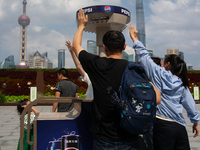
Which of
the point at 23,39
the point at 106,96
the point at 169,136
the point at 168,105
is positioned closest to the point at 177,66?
the point at 168,105

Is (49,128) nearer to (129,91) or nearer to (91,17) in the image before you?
(129,91)

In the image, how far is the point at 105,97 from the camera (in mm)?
1767

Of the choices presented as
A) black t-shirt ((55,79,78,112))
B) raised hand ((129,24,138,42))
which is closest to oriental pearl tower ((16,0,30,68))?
black t-shirt ((55,79,78,112))

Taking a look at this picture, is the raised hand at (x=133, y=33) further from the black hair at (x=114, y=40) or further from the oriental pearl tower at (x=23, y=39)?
the oriental pearl tower at (x=23, y=39)

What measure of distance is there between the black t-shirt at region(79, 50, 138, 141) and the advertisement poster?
0.41 meters

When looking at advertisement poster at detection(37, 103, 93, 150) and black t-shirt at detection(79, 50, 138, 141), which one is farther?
advertisement poster at detection(37, 103, 93, 150)

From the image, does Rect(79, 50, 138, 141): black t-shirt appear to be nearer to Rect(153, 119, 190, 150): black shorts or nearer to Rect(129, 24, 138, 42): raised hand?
Rect(153, 119, 190, 150): black shorts

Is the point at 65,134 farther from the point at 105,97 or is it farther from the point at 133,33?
the point at 133,33

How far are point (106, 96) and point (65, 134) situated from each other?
78 centimetres

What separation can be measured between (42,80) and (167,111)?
15.2 metres

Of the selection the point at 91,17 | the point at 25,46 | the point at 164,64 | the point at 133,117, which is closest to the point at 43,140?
the point at 133,117

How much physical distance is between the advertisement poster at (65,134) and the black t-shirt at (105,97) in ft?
1.36

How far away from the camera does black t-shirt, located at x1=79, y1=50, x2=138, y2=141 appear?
173 centimetres

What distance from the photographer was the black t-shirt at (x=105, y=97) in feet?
5.66
